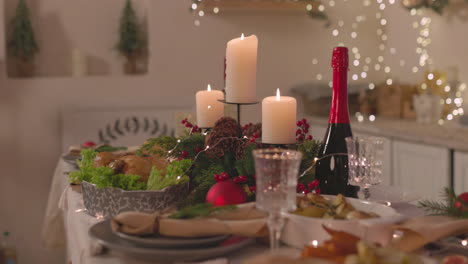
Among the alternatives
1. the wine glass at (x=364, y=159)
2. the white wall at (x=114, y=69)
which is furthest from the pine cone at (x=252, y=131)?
the white wall at (x=114, y=69)

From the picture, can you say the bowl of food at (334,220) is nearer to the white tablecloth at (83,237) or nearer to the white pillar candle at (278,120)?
the white tablecloth at (83,237)

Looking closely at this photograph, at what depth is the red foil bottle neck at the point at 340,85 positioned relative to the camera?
3.94ft

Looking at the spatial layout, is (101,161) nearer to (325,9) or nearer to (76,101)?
(76,101)

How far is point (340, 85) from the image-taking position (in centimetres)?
124

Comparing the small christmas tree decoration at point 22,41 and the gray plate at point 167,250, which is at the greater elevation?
the small christmas tree decoration at point 22,41

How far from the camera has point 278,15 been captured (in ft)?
11.9

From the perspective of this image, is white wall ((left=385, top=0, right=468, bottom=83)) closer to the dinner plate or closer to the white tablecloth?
the white tablecloth

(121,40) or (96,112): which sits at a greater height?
(121,40)

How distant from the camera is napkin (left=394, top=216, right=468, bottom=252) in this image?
913 mm

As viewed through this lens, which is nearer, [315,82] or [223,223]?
[223,223]

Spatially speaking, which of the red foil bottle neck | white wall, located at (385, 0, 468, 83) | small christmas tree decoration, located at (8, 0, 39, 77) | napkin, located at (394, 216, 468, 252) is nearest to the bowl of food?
napkin, located at (394, 216, 468, 252)

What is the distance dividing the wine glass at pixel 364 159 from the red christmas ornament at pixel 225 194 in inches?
8.7

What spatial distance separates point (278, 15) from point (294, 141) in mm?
2461

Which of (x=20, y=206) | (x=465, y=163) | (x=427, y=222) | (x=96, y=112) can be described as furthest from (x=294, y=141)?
(x=20, y=206)
